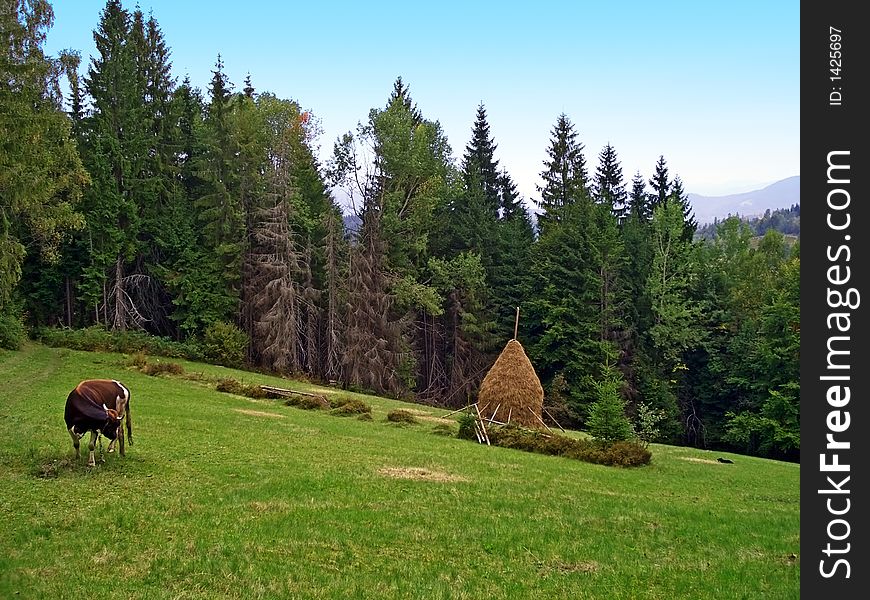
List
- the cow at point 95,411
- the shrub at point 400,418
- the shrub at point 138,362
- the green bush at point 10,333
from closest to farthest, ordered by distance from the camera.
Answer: the cow at point 95,411 < the shrub at point 400,418 < the shrub at point 138,362 < the green bush at point 10,333

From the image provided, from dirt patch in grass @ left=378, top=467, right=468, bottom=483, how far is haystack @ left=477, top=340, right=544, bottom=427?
1524cm

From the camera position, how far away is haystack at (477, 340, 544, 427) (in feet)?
109

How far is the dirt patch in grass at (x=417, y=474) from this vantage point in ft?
54.8

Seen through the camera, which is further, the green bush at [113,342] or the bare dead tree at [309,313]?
the bare dead tree at [309,313]

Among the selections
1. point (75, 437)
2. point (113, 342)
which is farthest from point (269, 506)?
point (113, 342)

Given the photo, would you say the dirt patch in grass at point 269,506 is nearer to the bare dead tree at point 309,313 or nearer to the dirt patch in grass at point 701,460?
the dirt patch in grass at point 701,460

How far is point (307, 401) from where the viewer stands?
33.5 metres

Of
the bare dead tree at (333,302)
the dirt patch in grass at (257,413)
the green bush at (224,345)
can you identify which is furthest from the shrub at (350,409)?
the bare dead tree at (333,302)

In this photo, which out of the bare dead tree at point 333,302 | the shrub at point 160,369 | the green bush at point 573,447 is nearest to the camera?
the green bush at point 573,447

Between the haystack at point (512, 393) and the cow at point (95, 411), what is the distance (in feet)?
68.6

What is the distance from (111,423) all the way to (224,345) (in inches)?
1437

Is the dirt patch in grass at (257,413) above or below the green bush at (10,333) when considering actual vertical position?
below

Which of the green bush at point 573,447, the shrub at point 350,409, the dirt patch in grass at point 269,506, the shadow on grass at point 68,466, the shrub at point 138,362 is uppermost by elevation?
the shrub at point 138,362
